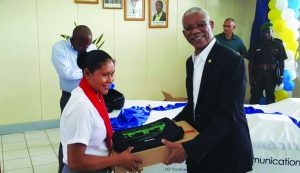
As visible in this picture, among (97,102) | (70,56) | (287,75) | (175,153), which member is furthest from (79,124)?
(287,75)

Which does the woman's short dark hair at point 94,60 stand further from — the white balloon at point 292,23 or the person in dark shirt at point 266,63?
the white balloon at point 292,23

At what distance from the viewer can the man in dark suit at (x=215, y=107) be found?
137 cm

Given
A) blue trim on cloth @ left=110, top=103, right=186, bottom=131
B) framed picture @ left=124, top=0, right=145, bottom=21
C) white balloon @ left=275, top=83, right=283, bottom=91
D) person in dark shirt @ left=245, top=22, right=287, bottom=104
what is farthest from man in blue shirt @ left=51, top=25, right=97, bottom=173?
white balloon @ left=275, top=83, right=283, bottom=91

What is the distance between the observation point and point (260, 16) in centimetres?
534

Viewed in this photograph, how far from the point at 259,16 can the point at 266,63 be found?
111cm

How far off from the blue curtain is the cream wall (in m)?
0.52

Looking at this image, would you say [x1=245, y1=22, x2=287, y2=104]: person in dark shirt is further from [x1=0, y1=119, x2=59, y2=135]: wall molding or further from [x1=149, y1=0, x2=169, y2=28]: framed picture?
[x1=0, y1=119, x2=59, y2=135]: wall molding

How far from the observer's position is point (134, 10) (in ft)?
16.3

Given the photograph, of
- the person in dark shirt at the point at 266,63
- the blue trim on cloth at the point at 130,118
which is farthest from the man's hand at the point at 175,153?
the person in dark shirt at the point at 266,63

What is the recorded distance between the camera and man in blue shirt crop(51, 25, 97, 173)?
106 inches

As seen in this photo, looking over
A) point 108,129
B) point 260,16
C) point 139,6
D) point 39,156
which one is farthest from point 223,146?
point 260,16

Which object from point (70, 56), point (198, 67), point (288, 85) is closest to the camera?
point (198, 67)

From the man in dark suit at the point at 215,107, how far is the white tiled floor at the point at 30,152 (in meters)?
2.21

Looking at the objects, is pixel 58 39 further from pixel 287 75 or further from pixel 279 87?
pixel 287 75
